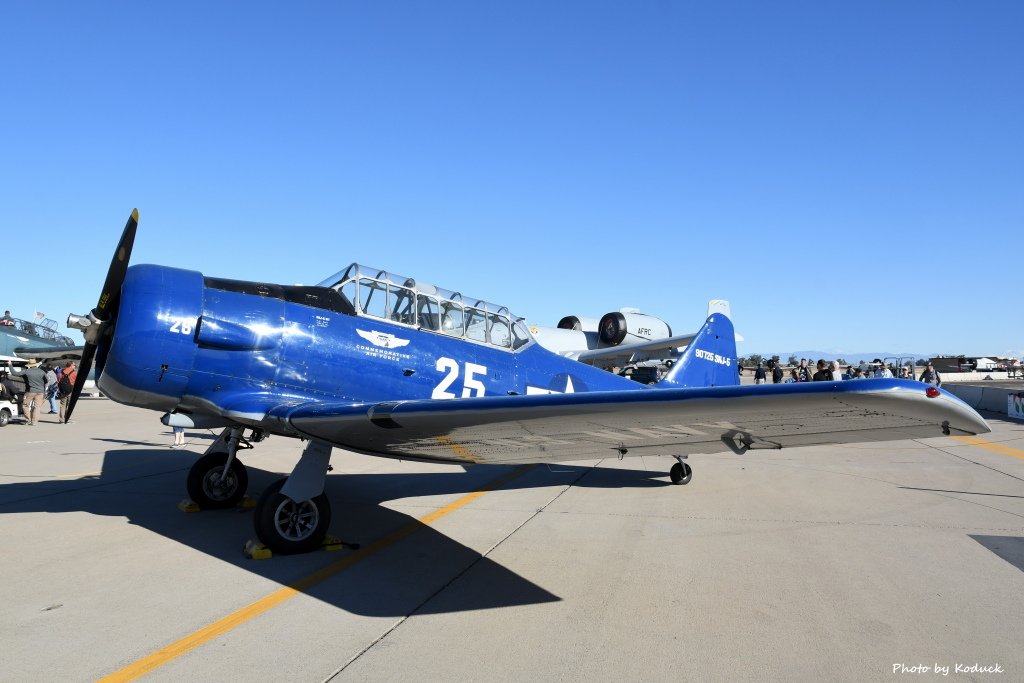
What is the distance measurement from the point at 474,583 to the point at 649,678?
1.59m

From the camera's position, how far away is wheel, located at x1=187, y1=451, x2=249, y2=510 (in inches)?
253

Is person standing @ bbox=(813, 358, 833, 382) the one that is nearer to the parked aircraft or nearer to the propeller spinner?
the parked aircraft

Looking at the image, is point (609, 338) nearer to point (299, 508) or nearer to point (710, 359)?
point (710, 359)

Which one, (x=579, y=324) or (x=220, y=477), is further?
(x=579, y=324)

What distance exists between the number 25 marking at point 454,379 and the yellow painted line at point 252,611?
1.24 metres

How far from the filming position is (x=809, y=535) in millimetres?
5566

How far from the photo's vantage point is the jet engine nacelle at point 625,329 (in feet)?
108

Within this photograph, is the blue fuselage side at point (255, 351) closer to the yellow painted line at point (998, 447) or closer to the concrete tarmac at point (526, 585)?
the concrete tarmac at point (526, 585)

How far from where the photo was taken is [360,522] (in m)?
5.96

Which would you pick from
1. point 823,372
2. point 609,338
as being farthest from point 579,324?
point 823,372

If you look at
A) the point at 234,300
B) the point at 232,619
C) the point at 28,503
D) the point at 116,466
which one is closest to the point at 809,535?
the point at 232,619

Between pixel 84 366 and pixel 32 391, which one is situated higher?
pixel 84 366

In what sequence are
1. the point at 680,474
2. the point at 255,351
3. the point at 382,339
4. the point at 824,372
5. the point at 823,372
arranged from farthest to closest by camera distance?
the point at 823,372 < the point at 824,372 < the point at 680,474 < the point at 382,339 < the point at 255,351

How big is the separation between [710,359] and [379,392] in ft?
19.4
